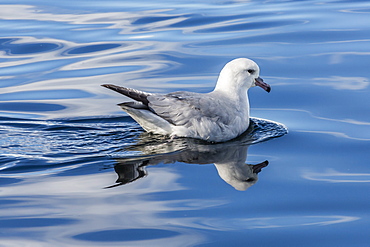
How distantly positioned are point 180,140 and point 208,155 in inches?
23.9

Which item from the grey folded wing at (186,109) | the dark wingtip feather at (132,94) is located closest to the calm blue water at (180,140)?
the grey folded wing at (186,109)

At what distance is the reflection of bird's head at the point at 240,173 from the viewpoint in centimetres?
627

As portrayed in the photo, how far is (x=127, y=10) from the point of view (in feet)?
48.5

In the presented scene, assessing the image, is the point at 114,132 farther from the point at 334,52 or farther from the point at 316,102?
the point at 334,52

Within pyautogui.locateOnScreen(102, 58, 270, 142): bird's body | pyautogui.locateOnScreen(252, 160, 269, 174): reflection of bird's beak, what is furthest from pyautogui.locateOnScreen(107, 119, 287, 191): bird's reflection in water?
pyautogui.locateOnScreen(102, 58, 270, 142): bird's body

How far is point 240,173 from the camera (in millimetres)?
6559

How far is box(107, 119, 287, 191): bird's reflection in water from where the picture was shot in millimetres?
6461

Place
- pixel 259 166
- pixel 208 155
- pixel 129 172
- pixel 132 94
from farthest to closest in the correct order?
pixel 132 94 < pixel 208 155 < pixel 259 166 < pixel 129 172

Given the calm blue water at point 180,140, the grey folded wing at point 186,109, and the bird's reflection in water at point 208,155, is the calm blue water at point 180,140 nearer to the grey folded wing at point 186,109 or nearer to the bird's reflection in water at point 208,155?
the bird's reflection in water at point 208,155

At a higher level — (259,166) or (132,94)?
(132,94)

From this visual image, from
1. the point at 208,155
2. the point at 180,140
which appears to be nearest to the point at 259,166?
the point at 208,155

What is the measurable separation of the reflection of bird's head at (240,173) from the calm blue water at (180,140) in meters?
0.03

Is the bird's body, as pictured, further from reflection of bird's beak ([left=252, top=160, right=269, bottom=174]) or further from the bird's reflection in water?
reflection of bird's beak ([left=252, top=160, right=269, bottom=174])

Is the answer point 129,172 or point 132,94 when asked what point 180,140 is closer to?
point 132,94
